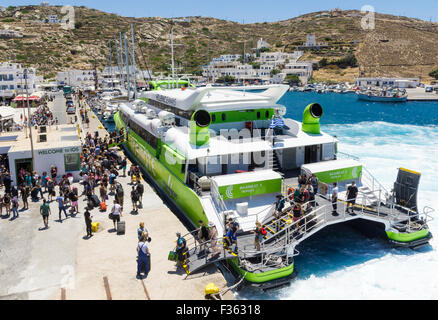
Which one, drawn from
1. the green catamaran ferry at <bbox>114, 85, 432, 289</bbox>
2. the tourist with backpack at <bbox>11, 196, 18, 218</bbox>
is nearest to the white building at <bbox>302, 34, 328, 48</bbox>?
the green catamaran ferry at <bbox>114, 85, 432, 289</bbox>

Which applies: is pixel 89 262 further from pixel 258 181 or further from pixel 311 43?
pixel 311 43

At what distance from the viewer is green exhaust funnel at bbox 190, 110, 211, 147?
1606 centimetres

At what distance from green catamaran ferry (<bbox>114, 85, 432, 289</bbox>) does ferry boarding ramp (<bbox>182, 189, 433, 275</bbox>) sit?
4 centimetres

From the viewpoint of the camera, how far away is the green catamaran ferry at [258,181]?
12.6m

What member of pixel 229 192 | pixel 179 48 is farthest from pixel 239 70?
pixel 229 192

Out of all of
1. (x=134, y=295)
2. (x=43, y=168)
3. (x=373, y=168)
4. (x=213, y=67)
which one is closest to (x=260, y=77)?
(x=213, y=67)

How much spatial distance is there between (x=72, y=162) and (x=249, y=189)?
12546 mm

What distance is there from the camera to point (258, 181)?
14.7 meters

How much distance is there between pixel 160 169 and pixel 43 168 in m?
7.36

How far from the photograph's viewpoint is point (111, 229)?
15461 millimetres

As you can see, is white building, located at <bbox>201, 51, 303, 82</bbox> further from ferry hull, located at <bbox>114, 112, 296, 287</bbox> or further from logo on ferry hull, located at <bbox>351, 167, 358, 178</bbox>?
logo on ferry hull, located at <bbox>351, 167, 358, 178</bbox>

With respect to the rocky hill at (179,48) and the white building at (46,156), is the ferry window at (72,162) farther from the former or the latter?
the rocky hill at (179,48)

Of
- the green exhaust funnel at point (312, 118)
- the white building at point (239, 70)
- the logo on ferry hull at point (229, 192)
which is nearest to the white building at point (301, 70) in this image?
the white building at point (239, 70)

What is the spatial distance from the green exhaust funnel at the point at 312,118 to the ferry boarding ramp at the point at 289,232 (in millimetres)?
4508
